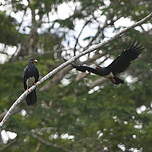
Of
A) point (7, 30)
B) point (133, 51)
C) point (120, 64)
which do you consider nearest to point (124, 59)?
point (120, 64)

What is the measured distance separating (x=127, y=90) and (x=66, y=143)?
259cm

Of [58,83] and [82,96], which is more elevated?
[58,83]

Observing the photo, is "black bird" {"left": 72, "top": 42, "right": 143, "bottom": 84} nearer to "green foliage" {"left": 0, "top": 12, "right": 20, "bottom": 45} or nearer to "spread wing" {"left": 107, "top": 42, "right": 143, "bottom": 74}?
"spread wing" {"left": 107, "top": 42, "right": 143, "bottom": 74}

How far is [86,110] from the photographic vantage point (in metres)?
15.1

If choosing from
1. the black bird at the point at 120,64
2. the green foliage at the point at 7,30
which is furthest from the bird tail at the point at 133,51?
the green foliage at the point at 7,30

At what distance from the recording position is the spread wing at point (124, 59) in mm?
9453

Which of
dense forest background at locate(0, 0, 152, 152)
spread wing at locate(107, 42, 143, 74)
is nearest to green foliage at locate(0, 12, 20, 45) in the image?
dense forest background at locate(0, 0, 152, 152)

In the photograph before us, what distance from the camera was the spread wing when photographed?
945 centimetres

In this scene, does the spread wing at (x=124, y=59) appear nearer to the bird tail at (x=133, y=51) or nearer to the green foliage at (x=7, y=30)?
the bird tail at (x=133, y=51)

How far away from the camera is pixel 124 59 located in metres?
9.67

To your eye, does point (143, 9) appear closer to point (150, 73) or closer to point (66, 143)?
point (150, 73)

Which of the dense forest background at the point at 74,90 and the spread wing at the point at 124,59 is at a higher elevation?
the dense forest background at the point at 74,90

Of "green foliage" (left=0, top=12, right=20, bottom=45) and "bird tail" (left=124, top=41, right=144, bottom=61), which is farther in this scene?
"green foliage" (left=0, top=12, right=20, bottom=45)

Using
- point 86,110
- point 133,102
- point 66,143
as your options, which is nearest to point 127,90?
point 133,102
